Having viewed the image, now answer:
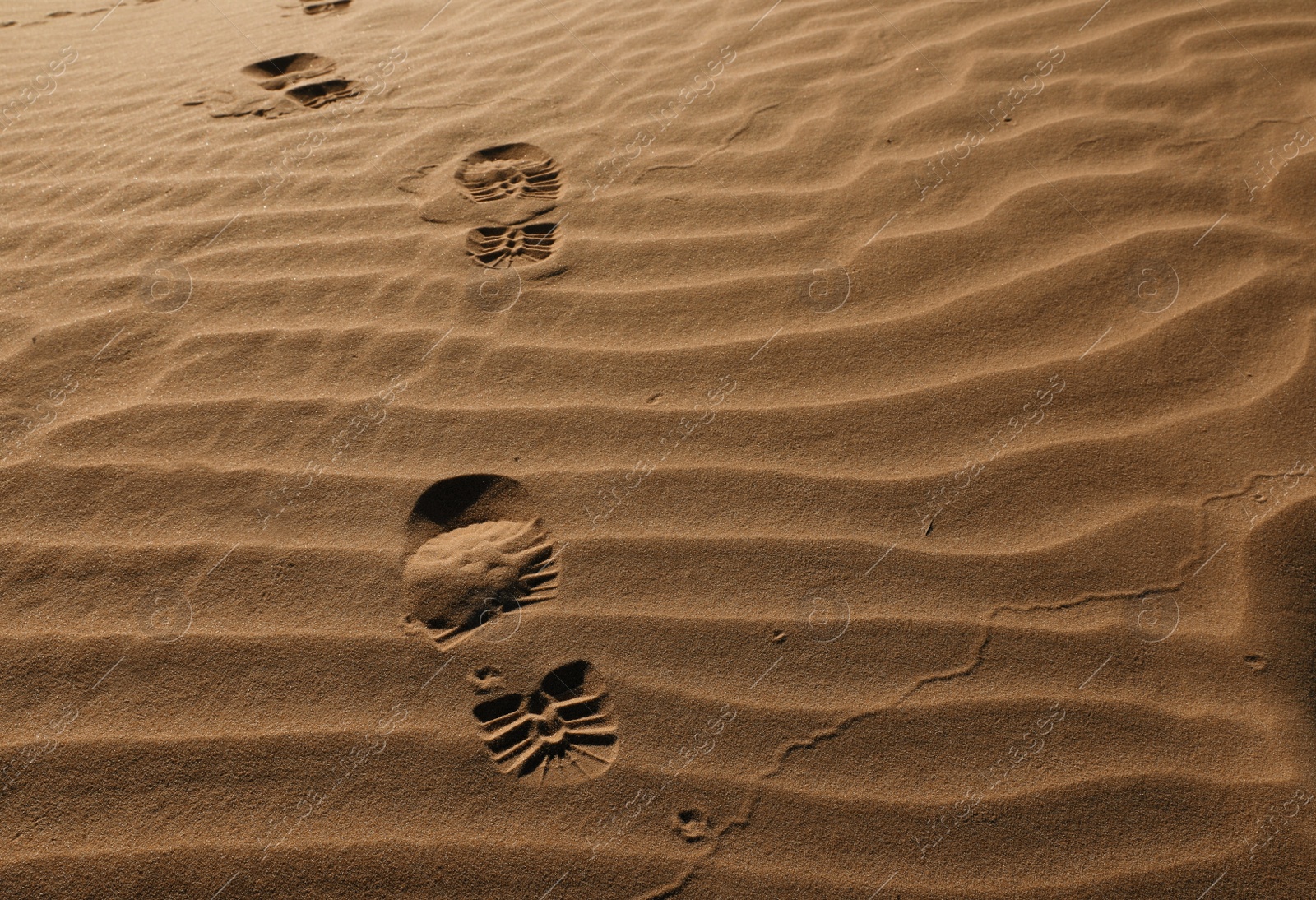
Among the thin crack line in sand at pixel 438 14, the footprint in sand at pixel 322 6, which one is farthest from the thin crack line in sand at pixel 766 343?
the footprint in sand at pixel 322 6

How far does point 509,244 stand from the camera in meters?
2.31

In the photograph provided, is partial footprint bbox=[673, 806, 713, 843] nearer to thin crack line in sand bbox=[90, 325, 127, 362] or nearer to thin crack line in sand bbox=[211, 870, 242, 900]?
thin crack line in sand bbox=[211, 870, 242, 900]

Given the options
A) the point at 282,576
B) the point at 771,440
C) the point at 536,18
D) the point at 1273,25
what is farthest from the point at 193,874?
the point at 1273,25

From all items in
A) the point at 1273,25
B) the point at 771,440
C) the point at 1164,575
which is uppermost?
the point at 1273,25

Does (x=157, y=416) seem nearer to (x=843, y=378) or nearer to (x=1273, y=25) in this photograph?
(x=843, y=378)

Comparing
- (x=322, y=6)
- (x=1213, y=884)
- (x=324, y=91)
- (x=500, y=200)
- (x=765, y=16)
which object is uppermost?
(x=322, y=6)

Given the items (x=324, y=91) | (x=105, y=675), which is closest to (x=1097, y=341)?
(x=105, y=675)

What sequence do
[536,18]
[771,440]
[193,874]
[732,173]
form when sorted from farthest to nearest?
[536,18] < [732,173] < [771,440] < [193,874]

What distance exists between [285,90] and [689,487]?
230 cm

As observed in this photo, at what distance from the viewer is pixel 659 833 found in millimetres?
1366

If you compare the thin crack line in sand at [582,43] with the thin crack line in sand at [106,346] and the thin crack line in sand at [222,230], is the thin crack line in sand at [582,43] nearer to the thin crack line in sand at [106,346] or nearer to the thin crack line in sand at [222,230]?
the thin crack line in sand at [222,230]

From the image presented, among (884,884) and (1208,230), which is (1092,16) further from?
(884,884)

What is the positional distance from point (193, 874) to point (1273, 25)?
11.7 feet

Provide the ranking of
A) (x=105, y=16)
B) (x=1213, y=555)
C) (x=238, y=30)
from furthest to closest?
(x=105, y=16) → (x=238, y=30) → (x=1213, y=555)
